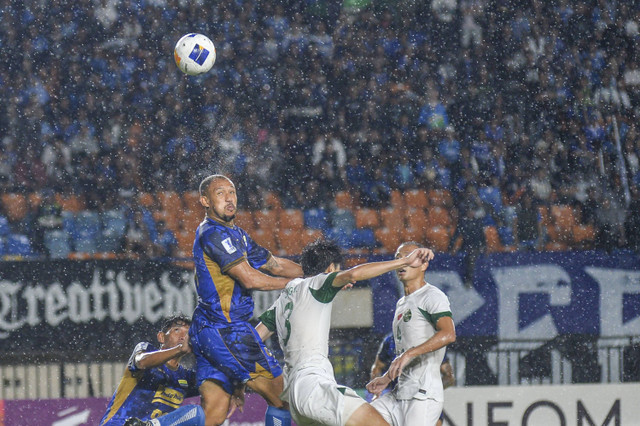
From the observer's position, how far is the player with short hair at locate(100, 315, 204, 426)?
501cm

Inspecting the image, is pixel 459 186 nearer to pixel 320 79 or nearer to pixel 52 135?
pixel 320 79

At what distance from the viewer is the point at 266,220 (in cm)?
743

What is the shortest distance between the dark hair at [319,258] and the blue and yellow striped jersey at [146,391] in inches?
46.0

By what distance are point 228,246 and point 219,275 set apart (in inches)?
6.7

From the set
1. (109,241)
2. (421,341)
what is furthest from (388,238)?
(421,341)

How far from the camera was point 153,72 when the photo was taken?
8.41 meters

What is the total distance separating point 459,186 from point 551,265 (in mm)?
1135

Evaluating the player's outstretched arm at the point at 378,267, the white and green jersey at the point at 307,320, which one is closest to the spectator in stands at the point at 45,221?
the white and green jersey at the point at 307,320

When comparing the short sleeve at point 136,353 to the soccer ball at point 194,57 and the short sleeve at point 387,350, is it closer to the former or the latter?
the short sleeve at point 387,350

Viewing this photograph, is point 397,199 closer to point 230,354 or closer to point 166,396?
point 166,396

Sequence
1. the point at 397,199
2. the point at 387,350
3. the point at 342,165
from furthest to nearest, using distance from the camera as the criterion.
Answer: the point at 342,165 → the point at 397,199 → the point at 387,350

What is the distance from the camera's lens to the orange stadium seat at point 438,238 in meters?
7.31

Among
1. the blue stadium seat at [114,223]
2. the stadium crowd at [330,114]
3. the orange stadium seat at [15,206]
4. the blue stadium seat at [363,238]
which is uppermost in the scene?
the stadium crowd at [330,114]

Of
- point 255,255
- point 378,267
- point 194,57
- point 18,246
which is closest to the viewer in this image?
point 378,267
